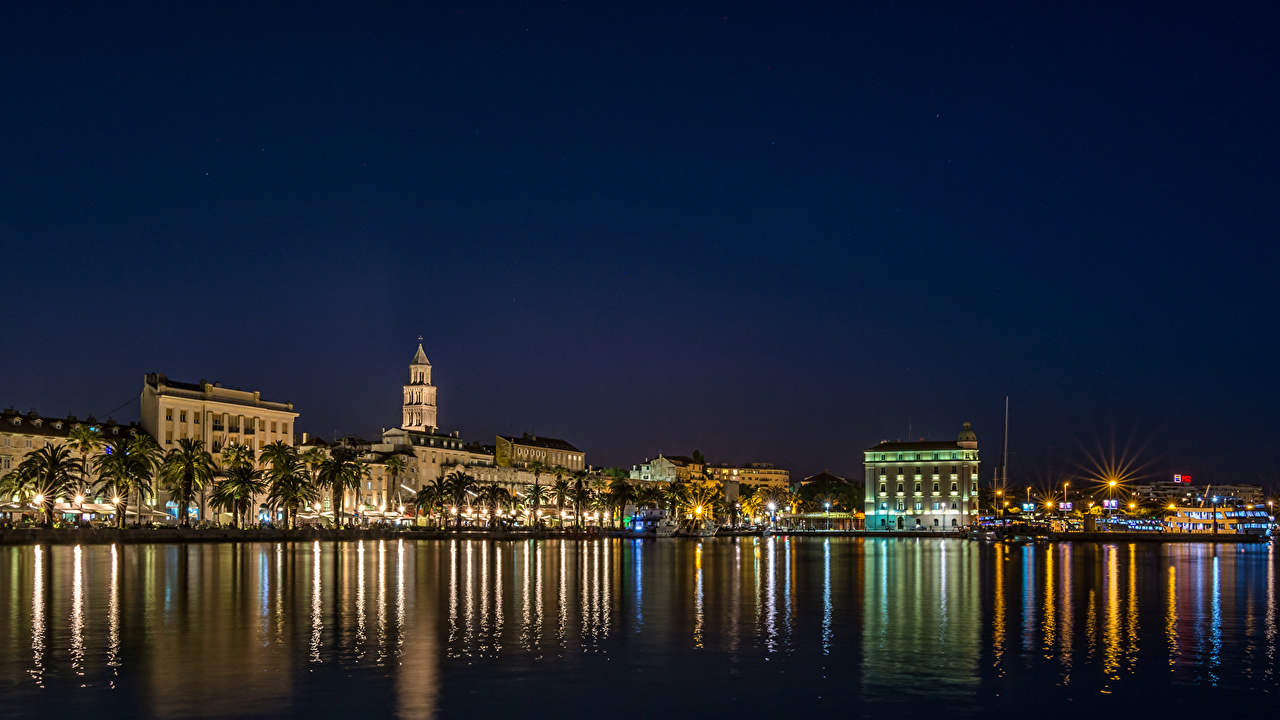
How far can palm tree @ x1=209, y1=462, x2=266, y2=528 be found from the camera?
119938 mm

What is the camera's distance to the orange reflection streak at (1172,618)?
30.0 m

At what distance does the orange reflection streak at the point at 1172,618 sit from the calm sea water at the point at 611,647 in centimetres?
19

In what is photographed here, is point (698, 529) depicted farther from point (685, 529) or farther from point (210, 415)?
point (210, 415)

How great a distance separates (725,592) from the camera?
167 ft

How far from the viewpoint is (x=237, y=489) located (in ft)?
393

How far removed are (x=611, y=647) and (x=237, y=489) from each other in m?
98.6

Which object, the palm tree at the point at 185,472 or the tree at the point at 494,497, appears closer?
the palm tree at the point at 185,472

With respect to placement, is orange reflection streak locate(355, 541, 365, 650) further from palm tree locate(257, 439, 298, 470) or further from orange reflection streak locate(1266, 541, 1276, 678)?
palm tree locate(257, 439, 298, 470)

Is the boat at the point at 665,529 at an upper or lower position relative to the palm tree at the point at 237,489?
lower

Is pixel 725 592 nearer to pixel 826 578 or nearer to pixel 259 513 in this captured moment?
pixel 826 578

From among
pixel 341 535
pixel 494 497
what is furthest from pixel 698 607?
pixel 494 497

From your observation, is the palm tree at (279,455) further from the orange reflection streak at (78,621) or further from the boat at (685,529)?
the orange reflection streak at (78,621)

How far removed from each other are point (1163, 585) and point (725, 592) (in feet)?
78.6

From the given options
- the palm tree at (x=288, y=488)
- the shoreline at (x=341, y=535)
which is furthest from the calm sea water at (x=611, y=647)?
the palm tree at (x=288, y=488)
